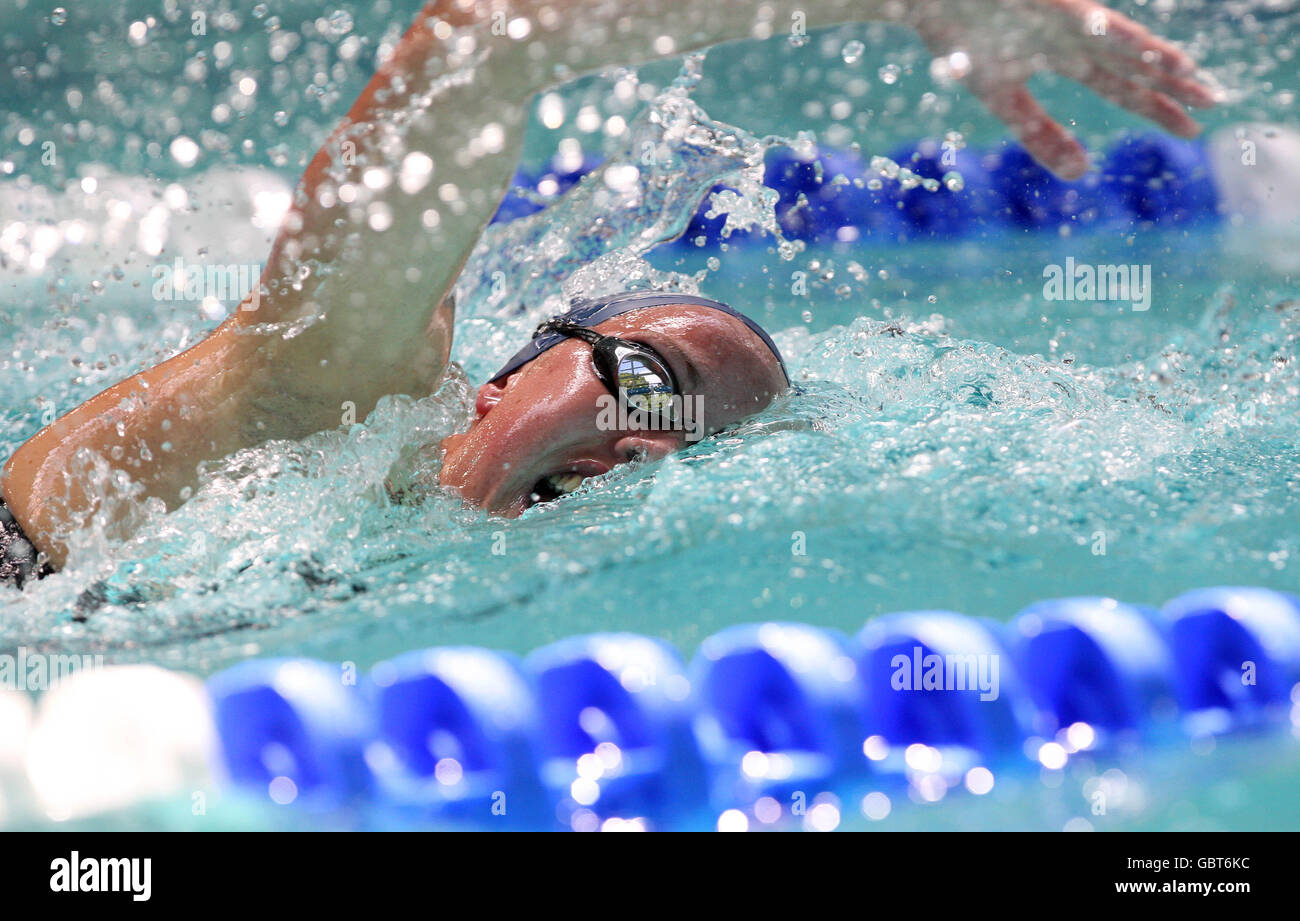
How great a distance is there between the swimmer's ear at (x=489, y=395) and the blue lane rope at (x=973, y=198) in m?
2.67

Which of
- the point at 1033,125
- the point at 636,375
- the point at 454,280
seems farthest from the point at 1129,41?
the point at 454,280

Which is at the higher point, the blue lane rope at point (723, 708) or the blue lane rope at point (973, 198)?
the blue lane rope at point (973, 198)

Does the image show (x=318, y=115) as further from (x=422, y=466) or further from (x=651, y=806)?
(x=651, y=806)

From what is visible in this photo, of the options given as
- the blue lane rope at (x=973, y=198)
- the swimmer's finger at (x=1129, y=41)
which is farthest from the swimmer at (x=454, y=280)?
the blue lane rope at (x=973, y=198)

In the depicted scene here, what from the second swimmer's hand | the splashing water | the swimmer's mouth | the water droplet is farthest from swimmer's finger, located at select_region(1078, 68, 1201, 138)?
the water droplet

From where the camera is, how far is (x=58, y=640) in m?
1.44

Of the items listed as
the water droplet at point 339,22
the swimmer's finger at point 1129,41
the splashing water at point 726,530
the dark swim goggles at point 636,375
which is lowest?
the splashing water at point 726,530

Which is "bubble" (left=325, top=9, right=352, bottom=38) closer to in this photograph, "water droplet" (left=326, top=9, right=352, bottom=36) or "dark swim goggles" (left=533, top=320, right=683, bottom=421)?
"water droplet" (left=326, top=9, right=352, bottom=36)

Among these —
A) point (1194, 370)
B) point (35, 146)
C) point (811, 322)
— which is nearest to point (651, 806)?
point (1194, 370)

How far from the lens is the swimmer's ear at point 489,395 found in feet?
5.67

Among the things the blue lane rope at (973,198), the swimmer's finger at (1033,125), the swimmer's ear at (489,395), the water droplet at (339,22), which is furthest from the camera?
the water droplet at (339,22)

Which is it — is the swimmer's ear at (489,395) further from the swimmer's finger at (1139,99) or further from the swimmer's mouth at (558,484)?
the swimmer's finger at (1139,99)

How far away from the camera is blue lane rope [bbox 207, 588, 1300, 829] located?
132 cm

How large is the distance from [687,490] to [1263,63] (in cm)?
579
